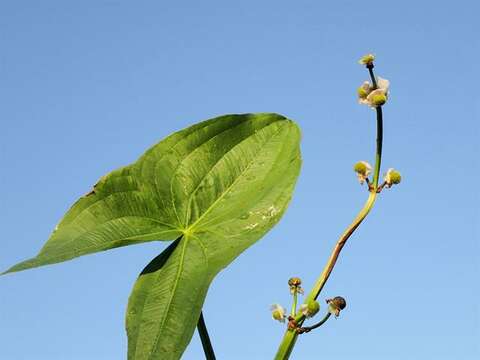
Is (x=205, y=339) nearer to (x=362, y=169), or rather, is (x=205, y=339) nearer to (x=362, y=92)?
(x=362, y=169)

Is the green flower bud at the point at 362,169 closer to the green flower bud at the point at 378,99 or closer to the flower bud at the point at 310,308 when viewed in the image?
the green flower bud at the point at 378,99

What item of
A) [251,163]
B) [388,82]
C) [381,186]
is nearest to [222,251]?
[251,163]

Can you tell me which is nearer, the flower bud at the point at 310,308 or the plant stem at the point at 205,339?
the flower bud at the point at 310,308

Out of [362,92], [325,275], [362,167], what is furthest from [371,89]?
[325,275]

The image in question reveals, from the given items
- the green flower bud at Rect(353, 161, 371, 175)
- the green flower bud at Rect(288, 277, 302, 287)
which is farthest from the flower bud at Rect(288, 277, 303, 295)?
the green flower bud at Rect(353, 161, 371, 175)

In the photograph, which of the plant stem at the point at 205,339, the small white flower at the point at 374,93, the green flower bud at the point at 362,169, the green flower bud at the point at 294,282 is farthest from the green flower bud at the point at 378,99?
the plant stem at the point at 205,339

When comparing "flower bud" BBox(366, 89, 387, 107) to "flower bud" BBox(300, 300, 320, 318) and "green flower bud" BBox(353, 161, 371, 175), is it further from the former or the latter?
"flower bud" BBox(300, 300, 320, 318)
